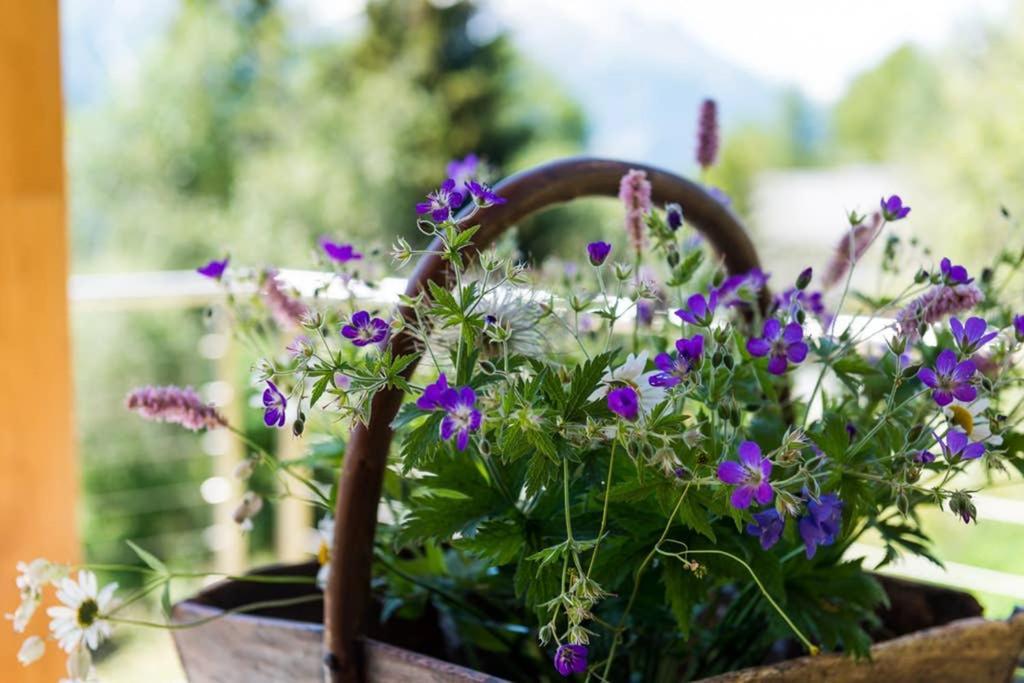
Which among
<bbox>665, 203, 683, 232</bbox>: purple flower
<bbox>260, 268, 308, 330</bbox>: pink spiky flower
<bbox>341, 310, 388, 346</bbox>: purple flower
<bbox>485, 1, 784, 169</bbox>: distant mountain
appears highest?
<bbox>485, 1, 784, 169</bbox>: distant mountain

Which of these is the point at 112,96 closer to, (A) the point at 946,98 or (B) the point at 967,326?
(A) the point at 946,98

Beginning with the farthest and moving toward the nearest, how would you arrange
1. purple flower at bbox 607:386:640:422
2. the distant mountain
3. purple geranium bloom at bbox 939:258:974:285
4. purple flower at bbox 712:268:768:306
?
the distant mountain < purple flower at bbox 712:268:768:306 < purple geranium bloom at bbox 939:258:974:285 < purple flower at bbox 607:386:640:422

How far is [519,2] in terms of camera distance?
34.6 ft

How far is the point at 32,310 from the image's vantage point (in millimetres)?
1183

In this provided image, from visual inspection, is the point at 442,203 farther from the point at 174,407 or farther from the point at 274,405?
the point at 174,407

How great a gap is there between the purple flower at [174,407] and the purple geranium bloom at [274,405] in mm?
139

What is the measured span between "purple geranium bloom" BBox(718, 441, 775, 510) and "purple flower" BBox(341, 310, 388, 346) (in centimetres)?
19

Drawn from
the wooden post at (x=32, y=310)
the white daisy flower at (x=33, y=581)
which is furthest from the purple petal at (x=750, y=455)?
the wooden post at (x=32, y=310)

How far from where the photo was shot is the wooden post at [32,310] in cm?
115

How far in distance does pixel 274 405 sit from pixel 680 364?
0.21 metres

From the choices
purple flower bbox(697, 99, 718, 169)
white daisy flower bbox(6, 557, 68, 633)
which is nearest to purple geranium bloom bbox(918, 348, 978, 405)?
purple flower bbox(697, 99, 718, 169)

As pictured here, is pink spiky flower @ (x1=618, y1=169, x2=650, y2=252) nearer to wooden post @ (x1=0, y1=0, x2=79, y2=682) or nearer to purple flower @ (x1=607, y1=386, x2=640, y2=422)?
purple flower @ (x1=607, y1=386, x2=640, y2=422)

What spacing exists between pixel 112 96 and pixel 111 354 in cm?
397

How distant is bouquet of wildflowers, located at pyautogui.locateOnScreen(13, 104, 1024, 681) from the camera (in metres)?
0.55
